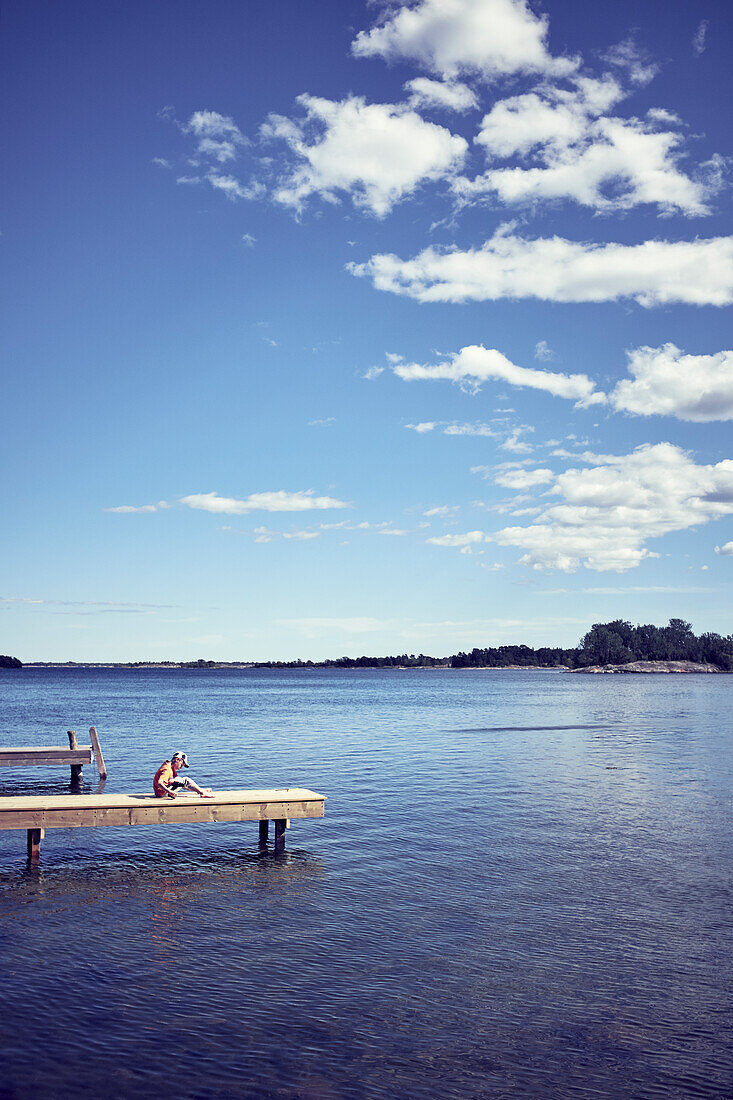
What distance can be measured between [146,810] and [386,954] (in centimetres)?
728

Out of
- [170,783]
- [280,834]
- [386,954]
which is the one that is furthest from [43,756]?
[386,954]

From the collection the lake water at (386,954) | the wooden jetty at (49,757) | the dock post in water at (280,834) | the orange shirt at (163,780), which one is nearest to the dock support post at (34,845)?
the lake water at (386,954)

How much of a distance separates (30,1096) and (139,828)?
47.1 ft

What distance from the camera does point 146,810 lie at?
17.5 meters

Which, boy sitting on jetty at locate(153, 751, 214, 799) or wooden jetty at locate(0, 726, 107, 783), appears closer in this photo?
boy sitting on jetty at locate(153, 751, 214, 799)

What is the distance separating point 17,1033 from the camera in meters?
9.80

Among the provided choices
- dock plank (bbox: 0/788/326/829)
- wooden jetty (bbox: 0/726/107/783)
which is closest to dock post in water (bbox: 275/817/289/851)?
dock plank (bbox: 0/788/326/829)

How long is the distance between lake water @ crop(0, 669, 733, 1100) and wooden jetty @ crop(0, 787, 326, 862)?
3.57 feet

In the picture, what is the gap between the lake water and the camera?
9.15 metres

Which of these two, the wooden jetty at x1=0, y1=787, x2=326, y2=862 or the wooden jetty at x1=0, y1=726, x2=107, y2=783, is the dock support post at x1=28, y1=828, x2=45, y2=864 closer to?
the wooden jetty at x1=0, y1=787, x2=326, y2=862

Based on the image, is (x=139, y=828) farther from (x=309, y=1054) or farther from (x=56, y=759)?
(x=309, y=1054)

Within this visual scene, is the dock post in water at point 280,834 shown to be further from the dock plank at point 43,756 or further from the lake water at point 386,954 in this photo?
the dock plank at point 43,756

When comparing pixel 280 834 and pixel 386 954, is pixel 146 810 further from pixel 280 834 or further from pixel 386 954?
pixel 386 954

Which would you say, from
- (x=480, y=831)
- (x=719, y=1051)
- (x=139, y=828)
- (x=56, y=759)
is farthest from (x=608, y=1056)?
(x=56, y=759)
